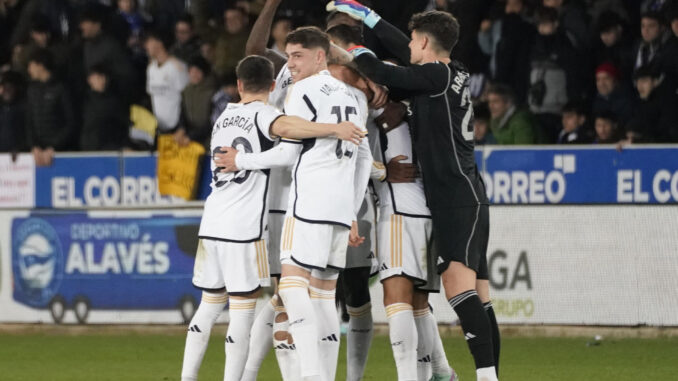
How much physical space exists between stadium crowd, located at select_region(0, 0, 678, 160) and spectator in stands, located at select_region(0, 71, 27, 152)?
0.01 metres

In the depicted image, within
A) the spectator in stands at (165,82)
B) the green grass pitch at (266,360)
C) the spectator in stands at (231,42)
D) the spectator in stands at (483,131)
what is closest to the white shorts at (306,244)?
the green grass pitch at (266,360)

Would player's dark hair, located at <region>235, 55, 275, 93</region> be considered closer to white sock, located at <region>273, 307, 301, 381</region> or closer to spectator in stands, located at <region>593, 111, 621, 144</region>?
white sock, located at <region>273, 307, 301, 381</region>

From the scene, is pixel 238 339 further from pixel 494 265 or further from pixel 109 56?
pixel 109 56

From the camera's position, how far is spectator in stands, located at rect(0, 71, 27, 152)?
16594 mm

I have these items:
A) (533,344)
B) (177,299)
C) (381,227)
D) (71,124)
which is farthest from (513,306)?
(71,124)

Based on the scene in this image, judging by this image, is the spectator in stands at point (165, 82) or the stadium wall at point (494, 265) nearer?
the stadium wall at point (494, 265)

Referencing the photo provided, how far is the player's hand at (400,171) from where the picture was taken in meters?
8.81

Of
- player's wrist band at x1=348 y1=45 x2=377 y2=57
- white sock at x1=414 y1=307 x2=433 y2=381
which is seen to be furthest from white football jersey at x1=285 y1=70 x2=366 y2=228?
white sock at x1=414 y1=307 x2=433 y2=381

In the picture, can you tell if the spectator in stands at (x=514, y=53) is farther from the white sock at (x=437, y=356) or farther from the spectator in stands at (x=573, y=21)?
the white sock at (x=437, y=356)

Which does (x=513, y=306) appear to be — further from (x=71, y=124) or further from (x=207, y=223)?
(x=71, y=124)

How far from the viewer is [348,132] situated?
26.7 feet

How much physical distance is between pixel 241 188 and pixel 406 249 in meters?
1.11

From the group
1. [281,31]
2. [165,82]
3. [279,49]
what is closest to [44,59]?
[165,82]

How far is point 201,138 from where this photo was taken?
15.0m
